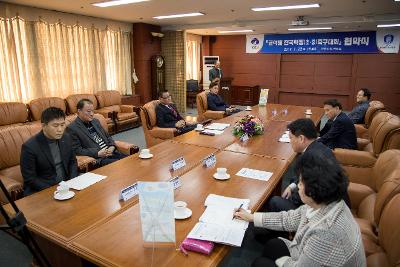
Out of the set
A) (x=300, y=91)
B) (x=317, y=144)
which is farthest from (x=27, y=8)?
(x=300, y=91)

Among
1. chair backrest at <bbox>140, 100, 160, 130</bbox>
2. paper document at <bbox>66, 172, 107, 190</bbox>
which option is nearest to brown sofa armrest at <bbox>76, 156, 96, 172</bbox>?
paper document at <bbox>66, 172, 107, 190</bbox>

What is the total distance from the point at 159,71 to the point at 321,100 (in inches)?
220

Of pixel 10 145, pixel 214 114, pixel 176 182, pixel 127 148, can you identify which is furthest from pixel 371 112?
pixel 10 145

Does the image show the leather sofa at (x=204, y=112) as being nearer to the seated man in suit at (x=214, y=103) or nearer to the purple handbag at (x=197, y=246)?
the seated man in suit at (x=214, y=103)

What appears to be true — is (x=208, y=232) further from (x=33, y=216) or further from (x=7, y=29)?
(x=7, y=29)


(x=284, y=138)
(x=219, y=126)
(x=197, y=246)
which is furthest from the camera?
(x=219, y=126)

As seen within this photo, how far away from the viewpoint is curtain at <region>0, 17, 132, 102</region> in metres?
5.03

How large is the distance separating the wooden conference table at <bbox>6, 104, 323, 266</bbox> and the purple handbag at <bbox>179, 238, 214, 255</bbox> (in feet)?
0.08

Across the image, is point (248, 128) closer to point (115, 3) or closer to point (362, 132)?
point (362, 132)

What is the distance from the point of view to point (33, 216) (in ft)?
5.09

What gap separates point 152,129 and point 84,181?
220 centimetres

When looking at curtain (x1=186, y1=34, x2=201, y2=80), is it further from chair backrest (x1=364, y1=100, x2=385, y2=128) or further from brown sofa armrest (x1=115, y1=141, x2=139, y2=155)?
brown sofa armrest (x1=115, y1=141, x2=139, y2=155)

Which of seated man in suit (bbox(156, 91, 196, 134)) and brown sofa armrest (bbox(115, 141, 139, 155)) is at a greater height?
seated man in suit (bbox(156, 91, 196, 134))

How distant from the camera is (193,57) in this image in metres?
10.1
